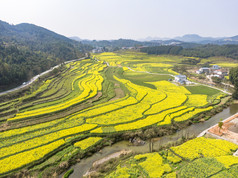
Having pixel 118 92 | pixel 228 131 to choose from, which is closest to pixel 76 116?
pixel 118 92

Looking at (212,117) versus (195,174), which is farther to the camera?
(212,117)

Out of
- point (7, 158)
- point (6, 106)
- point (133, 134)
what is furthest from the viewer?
point (6, 106)

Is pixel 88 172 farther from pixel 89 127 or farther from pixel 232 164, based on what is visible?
pixel 232 164

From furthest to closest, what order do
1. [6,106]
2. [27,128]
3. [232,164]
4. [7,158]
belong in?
[6,106] → [27,128] → [7,158] → [232,164]

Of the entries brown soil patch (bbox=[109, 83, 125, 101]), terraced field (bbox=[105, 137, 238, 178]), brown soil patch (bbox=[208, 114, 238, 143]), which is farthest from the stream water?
brown soil patch (bbox=[109, 83, 125, 101])

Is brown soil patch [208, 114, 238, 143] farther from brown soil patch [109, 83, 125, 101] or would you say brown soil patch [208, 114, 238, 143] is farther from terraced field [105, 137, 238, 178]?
brown soil patch [109, 83, 125, 101]

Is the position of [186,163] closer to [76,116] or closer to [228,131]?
[228,131]

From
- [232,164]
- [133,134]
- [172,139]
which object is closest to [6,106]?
[133,134]
